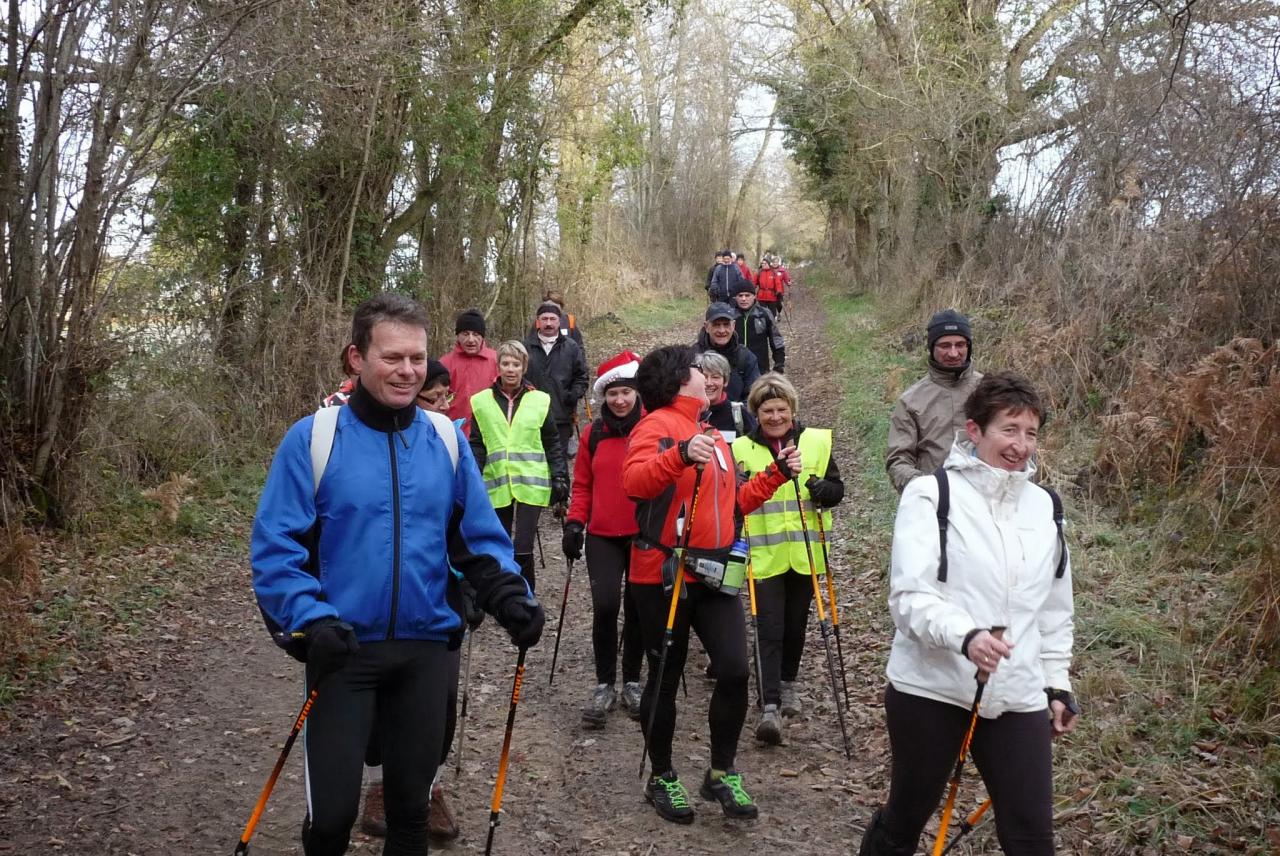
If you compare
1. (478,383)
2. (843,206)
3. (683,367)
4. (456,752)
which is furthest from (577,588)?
(843,206)

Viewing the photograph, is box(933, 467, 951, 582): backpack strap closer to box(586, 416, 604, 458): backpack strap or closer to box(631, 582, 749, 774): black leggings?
box(631, 582, 749, 774): black leggings

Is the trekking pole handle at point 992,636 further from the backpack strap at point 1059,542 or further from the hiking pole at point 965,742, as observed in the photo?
the backpack strap at point 1059,542

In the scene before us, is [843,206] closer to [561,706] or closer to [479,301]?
[479,301]

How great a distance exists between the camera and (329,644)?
3088 millimetres

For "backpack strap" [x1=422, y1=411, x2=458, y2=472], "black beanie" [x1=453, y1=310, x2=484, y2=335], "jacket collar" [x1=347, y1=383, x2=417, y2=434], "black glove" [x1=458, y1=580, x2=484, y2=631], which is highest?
"black beanie" [x1=453, y1=310, x2=484, y2=335]

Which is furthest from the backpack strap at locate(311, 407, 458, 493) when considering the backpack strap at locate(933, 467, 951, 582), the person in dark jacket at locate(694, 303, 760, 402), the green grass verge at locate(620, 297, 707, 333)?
the green grass verge at locate(620, 297, 707, 333)

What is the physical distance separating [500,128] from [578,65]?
2.44 metres

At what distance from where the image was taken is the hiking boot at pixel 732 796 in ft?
16.5

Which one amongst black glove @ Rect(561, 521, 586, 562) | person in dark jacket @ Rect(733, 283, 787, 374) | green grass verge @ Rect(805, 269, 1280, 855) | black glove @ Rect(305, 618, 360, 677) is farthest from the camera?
person in dark jacket @ Rect(733, 283, 787, 374)

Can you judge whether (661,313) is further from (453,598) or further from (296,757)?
(453,598)

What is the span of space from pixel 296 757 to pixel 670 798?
2222 mm

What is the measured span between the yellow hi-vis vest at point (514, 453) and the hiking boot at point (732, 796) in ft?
9.30

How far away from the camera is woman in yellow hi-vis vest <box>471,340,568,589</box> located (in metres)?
7.45

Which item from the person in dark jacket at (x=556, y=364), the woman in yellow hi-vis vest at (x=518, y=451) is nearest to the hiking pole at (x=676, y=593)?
the woman in yellow hi-vis vest at (x=518, y=451)
